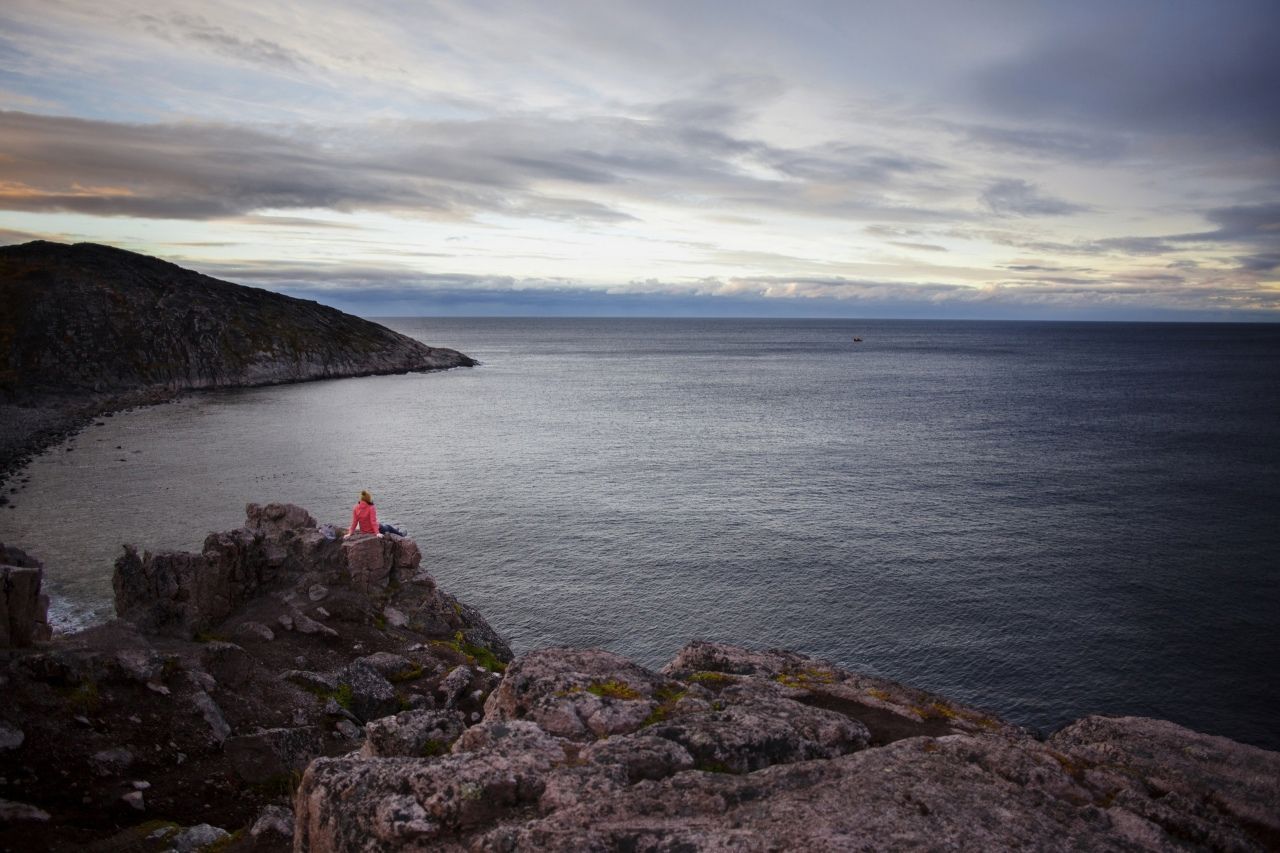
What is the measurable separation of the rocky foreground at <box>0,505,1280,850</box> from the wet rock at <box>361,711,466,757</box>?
0.05 m

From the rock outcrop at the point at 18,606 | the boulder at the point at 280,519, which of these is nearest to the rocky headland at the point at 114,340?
the boulder at the point at 280,519

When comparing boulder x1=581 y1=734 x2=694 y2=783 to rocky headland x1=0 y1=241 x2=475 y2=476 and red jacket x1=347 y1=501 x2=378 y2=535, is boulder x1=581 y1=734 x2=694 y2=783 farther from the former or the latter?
rocky headland x1=0 y1=241 x2=475 y2=476

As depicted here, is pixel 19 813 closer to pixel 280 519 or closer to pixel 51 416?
pixel 280 519

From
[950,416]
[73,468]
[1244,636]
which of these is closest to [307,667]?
[1244,636]

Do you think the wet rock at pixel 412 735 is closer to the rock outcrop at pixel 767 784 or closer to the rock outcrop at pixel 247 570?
the rock outcrop at pixel 767 784

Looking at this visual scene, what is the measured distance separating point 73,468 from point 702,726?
9398 centimetres

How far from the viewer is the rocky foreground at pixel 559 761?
11.3 m

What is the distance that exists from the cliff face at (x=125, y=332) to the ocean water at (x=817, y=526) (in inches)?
1102

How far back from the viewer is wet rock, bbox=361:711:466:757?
15.5 meters

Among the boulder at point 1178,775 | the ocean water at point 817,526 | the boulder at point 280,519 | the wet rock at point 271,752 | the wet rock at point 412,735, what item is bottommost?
the ocean water at point 817,526

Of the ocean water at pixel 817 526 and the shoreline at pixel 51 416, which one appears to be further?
the shoreline at pixel 51 416

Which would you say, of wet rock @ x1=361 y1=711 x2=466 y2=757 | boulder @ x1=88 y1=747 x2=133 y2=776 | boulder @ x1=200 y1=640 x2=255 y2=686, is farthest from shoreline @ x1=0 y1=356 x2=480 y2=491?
wet rock @ x1=361 y1=711 x2=466 y2=757

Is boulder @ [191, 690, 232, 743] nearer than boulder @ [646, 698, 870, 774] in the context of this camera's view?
No

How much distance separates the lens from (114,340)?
154625 mm
